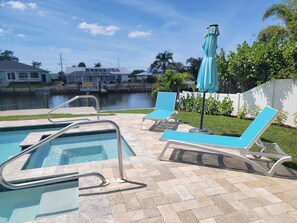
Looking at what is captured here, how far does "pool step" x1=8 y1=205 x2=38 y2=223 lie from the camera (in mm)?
2639

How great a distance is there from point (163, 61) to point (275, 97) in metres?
38.6

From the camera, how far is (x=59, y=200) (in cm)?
294

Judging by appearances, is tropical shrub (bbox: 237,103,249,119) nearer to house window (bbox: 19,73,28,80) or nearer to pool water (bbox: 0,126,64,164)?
pool water (bbox: 0,126,64,164)

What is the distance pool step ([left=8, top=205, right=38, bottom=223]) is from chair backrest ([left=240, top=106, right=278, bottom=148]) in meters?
3.42

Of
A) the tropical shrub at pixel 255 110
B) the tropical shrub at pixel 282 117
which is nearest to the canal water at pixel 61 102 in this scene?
Answer: the tropical shrub at pixel 255 110

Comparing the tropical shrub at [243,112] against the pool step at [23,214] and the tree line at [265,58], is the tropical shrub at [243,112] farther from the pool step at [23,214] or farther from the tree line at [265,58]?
the pool step at [23,214]

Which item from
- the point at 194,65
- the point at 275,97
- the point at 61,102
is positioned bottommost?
the point at 61,102

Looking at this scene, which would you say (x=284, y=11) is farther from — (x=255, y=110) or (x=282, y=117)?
(x=282, y=117)

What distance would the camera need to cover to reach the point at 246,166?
364cm

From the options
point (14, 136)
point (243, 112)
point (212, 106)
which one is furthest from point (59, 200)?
point (212, 106)

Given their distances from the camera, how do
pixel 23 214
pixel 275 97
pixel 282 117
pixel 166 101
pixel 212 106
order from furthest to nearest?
pixel 212 106 < pixel 275 97 < pixel 166 101 < pixel 282 117 < pixel 23 214

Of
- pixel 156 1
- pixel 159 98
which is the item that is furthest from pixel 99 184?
pixel 156 1

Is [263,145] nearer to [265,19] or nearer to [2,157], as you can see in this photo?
[2,157]

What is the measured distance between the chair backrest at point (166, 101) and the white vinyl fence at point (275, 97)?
3.63 metres
